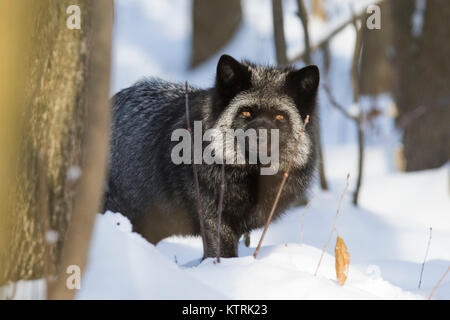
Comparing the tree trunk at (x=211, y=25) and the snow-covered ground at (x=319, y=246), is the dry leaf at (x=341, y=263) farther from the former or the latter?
the tree trunk at (x=211, y=25)

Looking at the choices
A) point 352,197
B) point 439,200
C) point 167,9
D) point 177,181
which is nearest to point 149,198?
point 177,181

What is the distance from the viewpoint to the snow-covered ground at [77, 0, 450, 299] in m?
2.75

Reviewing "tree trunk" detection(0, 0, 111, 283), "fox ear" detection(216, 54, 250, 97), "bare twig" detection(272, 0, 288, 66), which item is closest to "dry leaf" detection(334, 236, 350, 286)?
"tree trunk" detection(0, 0, 111, 283)

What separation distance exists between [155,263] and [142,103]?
8.22 ft

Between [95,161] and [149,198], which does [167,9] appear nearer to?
[149,198]

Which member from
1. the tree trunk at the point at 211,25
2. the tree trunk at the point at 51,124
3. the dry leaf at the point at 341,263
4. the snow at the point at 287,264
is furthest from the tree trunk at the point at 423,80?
the tree trunk at the point at 51,124

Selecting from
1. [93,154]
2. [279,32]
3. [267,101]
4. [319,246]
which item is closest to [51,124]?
[93,154]

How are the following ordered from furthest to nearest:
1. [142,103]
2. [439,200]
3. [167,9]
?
[167,9]
[439,200]
[142,103]

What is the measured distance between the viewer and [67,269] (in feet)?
8.17

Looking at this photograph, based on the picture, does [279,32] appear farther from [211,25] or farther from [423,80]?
[211,25]

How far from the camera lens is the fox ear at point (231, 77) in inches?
163

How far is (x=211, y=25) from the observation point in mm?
14453

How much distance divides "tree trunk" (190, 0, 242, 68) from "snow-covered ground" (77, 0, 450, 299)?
0.27 meters

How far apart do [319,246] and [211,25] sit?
10.2m
